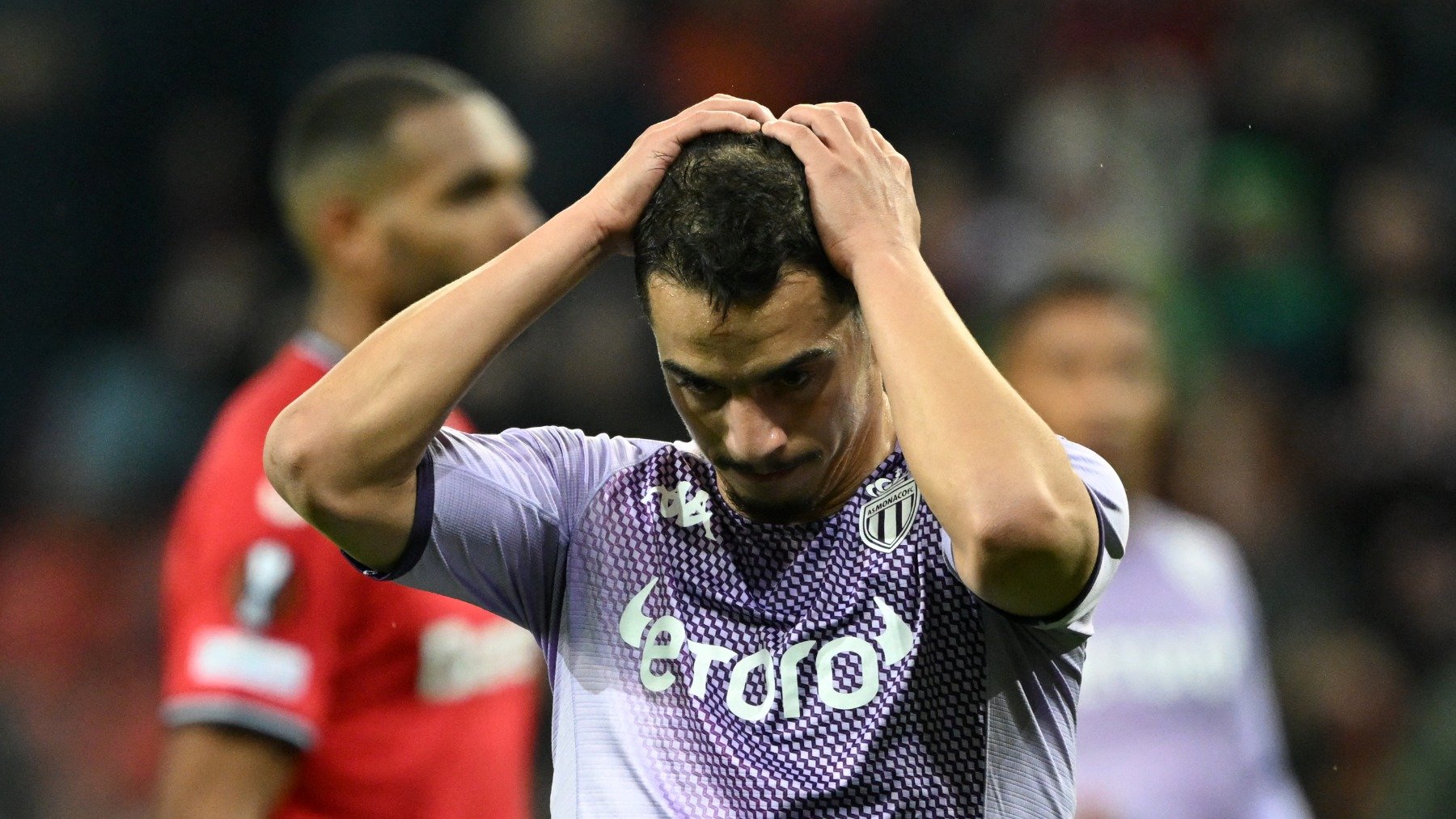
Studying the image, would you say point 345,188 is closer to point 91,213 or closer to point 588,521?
point 588,521

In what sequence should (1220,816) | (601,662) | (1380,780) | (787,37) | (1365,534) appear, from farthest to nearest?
(787,37), (1365,534), (1380,780), (1220,816), (601,662)

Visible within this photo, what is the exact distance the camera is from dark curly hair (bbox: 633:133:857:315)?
2041 millimetres

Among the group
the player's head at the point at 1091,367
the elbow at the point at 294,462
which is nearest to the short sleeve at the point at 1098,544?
the elbow at the point at 294,462

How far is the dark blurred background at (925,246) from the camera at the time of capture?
654 cm

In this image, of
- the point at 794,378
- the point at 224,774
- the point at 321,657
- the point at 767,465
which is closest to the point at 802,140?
the point at 794,378

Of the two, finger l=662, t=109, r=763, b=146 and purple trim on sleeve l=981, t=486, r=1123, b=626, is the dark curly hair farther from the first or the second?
purple trim on sleeve l=981, t=486, r=1123, b=626

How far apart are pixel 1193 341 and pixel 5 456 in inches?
191

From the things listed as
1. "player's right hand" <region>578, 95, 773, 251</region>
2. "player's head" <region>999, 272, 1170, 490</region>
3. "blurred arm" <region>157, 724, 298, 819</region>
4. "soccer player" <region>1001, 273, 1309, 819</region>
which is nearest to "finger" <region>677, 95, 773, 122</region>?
"player's right hand" <region>578, 95, 773, 251</region>

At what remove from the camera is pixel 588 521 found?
2.30 m

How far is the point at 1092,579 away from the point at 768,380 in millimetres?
427

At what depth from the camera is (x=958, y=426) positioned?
1958 millimetres

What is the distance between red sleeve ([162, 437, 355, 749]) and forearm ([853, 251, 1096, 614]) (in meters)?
1.55

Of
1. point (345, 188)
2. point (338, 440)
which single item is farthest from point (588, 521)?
point (345, 188)

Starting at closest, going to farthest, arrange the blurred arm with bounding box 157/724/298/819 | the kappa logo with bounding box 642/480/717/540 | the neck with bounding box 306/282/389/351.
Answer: the kappa logo with bounding box 642/480/717/540 → the blurred arm with bounding box 157/724/298/819 → the neck with bounding box 306/282/389/351
